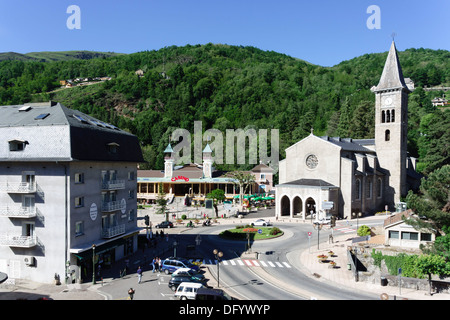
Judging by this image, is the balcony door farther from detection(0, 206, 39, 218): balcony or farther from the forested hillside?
the forested hillside

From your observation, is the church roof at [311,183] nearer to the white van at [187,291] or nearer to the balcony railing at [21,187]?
the white van at [187,291]

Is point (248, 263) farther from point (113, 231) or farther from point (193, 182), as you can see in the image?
point (193, 182)

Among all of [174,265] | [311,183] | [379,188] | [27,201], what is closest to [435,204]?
[174,265]

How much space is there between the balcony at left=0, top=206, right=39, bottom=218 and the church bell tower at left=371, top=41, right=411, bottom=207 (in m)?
66.0

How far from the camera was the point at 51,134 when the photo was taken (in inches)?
1236

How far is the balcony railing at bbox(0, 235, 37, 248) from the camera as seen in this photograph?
101 feet

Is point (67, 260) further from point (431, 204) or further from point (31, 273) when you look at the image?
point (431, 204)

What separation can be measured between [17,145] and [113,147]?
888cm

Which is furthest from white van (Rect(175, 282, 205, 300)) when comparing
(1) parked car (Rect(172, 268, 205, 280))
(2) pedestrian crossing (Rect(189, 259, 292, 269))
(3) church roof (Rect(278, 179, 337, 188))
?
(3) church roof (Rect(278, 179, 337, 188))
